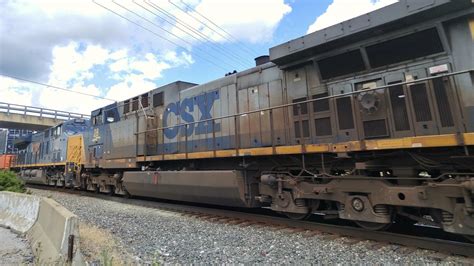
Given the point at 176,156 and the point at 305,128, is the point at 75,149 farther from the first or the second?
the point at 305,128

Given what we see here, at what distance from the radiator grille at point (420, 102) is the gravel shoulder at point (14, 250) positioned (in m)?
6.20

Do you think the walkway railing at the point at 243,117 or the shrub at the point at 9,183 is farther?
the shrub at the point at 9,183

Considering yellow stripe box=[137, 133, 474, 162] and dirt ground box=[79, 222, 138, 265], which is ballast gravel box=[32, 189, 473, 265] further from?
yellow stripe box=[137, 133, 474, 162]

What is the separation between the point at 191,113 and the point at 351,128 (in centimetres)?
488

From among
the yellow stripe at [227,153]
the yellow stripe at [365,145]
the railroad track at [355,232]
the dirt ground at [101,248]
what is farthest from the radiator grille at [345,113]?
the dirt ground at [101,248]

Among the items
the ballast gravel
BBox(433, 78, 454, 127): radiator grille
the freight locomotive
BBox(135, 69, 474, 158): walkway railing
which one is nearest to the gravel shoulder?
the ballast gravel

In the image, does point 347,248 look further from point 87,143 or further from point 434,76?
point 87,143

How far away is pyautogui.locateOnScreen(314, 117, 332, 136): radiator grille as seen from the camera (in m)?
5.83

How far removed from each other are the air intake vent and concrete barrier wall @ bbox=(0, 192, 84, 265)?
4.60m

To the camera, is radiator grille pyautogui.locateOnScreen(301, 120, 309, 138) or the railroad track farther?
radiator grille pyautogui.locateOnScreen(301, 120, 309, 138)

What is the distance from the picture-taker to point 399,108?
16.3 feet

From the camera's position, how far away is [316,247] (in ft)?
15.5

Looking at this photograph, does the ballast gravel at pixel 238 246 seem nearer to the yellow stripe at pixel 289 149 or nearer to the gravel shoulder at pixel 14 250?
the gravel shoulder at pixel 14 250

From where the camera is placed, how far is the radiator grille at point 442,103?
4531mm
